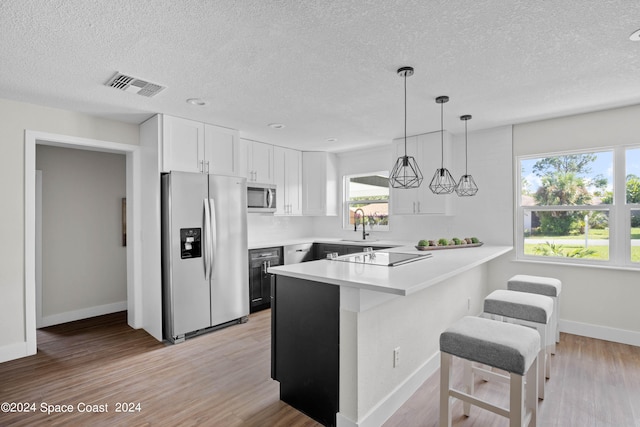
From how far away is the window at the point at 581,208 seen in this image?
3373mm

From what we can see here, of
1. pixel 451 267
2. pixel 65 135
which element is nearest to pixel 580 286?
pixel 451 267

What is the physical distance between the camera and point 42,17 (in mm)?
1768

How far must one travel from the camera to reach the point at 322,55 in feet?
7.25

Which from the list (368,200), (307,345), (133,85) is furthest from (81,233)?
(368,200)

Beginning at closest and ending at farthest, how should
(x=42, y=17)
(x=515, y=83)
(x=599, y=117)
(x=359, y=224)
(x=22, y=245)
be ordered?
(x=42, y=17)
(x=515, y=83)
(x=22, y=245)
(x=599, y=117)
(x=359, y=224)

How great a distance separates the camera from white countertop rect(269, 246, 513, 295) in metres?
1.71

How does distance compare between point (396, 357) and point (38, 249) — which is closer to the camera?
point (396, 357)

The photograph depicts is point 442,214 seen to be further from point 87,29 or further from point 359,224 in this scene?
point 87,29

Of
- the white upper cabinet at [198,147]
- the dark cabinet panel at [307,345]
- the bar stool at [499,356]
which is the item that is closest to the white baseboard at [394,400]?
the dark cabinet panel at [307,345]

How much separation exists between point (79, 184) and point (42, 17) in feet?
9.90

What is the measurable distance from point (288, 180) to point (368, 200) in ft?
4.46

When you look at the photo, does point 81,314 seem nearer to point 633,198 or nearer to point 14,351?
point 14,351

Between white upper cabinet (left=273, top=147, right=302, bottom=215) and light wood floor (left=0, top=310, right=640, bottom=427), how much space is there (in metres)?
2.20

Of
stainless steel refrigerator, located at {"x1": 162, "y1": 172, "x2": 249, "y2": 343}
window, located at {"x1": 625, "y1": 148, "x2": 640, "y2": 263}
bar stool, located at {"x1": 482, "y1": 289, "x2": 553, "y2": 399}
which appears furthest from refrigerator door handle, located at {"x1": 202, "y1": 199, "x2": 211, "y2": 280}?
window, located at {"x1": 625, "y1": 148, "x2": 640, "y2": 263}
